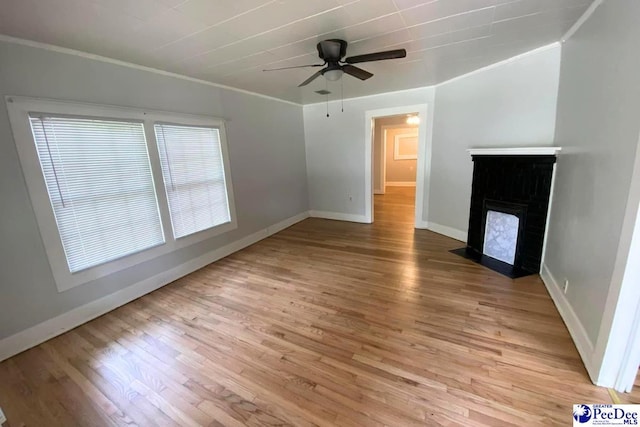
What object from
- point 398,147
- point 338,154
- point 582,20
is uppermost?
point 582,20

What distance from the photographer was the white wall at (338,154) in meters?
4.94

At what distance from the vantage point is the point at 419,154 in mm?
4445

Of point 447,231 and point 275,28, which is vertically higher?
point 275,28

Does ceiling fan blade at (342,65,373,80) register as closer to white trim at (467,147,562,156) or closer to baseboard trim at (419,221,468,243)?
white trim at (467,147,562,156)

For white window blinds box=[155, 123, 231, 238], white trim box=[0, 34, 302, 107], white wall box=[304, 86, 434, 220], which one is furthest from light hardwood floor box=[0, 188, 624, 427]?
white wall box=[304, 86, 434, 220]

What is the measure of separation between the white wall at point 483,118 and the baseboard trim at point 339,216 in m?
1.35

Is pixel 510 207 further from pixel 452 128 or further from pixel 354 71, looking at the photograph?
pixel 354 71

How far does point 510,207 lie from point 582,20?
5.95ft

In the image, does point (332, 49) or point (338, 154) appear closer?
point (332, 49)

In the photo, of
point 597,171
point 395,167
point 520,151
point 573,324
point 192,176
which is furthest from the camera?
point 395,167

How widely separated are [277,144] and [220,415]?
4113mm

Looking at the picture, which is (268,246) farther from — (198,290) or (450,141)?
(450,141)

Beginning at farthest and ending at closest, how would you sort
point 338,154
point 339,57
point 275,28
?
point 338,154, point 339,57, point 275,28

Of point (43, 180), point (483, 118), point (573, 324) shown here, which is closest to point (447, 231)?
point (483, 118)
